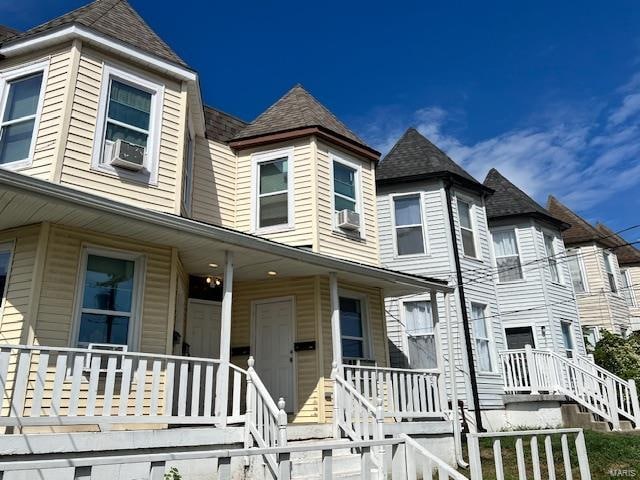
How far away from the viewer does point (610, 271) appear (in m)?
22.1

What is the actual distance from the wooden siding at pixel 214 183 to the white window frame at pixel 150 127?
1.88 metres

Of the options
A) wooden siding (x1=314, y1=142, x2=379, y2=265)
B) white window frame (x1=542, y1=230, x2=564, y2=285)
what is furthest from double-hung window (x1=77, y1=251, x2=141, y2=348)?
white window frame (x1=542, y1=230, x2=564, y2=285)

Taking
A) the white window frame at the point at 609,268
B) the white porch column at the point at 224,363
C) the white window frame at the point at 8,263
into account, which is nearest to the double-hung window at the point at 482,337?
the white porch column at the point at 224,363

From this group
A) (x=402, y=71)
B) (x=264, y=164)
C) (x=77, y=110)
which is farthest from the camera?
(x=402, y=71)

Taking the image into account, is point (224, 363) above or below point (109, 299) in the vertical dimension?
below

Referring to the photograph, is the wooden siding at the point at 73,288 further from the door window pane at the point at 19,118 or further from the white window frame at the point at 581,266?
the white window frame at the point at 581,266

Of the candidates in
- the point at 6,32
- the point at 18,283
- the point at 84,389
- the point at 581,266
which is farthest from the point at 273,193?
the point at 581,266

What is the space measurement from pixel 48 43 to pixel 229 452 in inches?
314

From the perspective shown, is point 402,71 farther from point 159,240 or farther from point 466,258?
point 159,240

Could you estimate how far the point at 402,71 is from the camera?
1719cm


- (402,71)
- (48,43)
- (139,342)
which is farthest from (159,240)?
(402,71)

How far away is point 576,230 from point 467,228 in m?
10.3

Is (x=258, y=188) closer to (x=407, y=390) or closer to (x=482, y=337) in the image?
(x=407, y=390)

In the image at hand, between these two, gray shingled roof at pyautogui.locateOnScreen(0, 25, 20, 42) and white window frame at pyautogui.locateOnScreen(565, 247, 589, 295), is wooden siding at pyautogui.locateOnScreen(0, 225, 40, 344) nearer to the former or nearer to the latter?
gray shingled roof at pyautogui.locateOnScreen(0, 25, 20, 42)
